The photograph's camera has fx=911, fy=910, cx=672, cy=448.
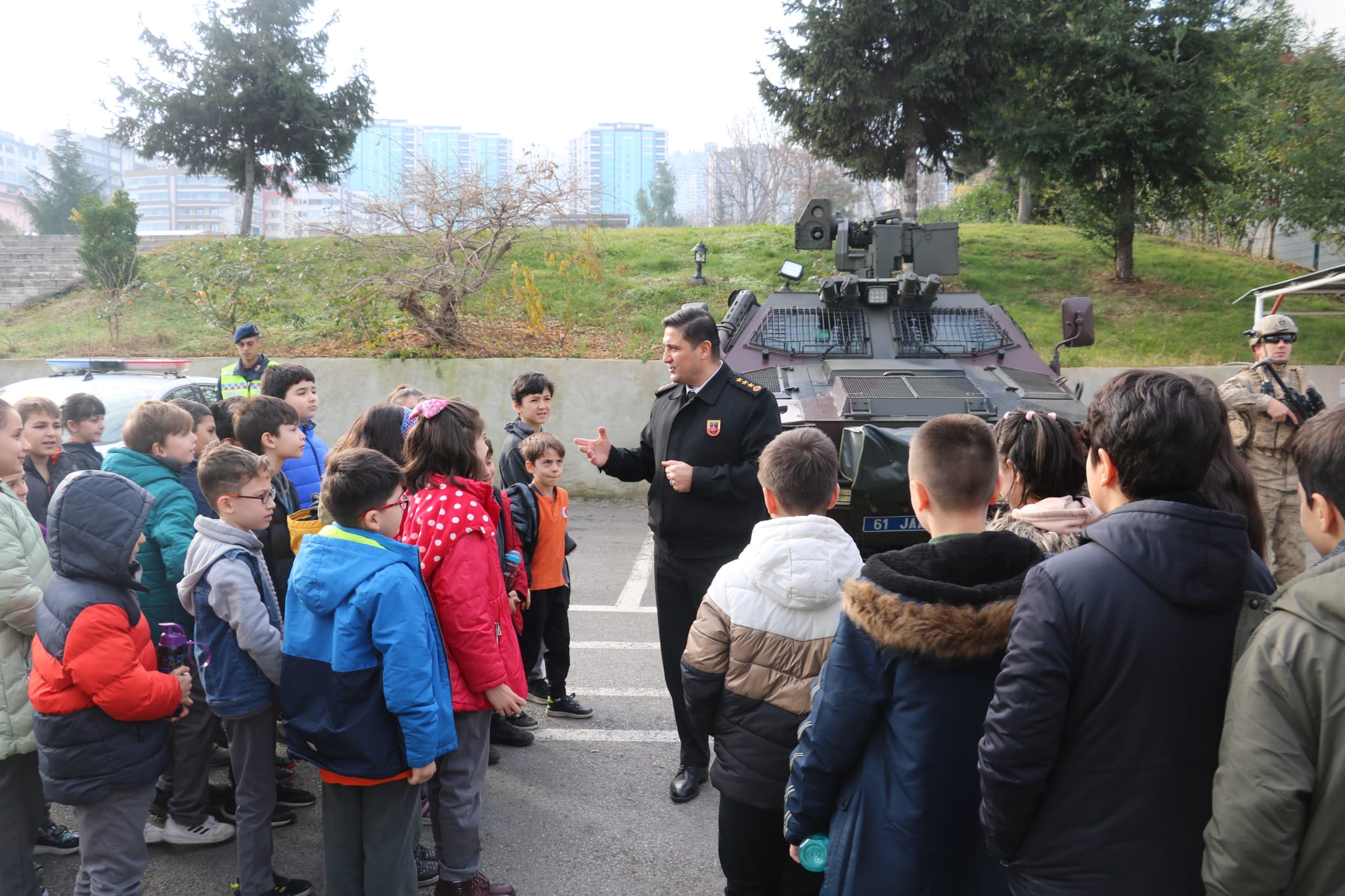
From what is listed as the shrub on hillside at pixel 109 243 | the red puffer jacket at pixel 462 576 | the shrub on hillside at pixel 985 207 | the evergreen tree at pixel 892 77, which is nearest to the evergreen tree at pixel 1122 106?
the evergreen tree at pixel 892 77

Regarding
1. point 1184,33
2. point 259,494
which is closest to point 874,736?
point 259,494

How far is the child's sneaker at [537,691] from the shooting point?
5.00m

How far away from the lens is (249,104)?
22.9 metres

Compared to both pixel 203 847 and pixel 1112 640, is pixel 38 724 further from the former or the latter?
pixel 1112 640

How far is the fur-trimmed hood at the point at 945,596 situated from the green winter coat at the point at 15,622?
2.71 metres

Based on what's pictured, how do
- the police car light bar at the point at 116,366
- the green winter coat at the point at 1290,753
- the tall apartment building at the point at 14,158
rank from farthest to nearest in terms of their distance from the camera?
the tall apartment building at the point at 14,158
the police car light bar at the point at 116,366
the green winter coat at the point at 1290,753

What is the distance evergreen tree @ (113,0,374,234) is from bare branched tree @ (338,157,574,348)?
38.1ft

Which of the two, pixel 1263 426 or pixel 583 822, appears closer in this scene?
pixel 583 822

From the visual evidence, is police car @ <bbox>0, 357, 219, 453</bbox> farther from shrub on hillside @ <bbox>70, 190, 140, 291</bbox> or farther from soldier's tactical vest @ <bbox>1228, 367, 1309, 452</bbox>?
shrub on hillside @ <bbox>70, 190, 140, 291</bbox>

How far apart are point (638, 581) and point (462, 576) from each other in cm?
488

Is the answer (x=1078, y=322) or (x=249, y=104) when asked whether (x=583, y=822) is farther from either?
(x=249, y=104)

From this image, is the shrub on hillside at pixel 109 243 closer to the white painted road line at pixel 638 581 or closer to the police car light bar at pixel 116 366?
the police car light bar at pixel 116 366

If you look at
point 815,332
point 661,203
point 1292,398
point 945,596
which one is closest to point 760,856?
point 945,596

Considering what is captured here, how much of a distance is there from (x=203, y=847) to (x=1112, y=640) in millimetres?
3395
